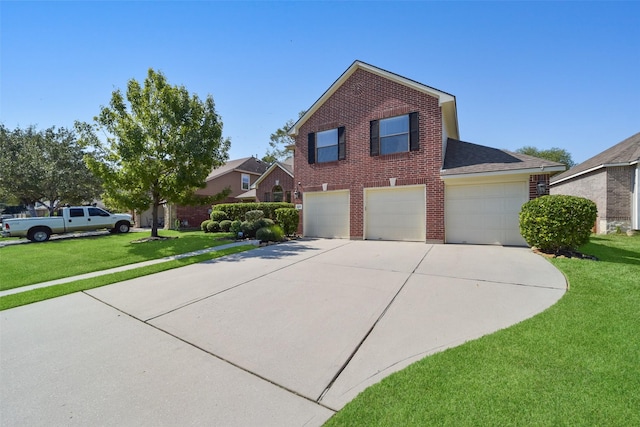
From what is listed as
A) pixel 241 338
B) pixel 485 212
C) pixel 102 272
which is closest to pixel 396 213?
pixel 485 212

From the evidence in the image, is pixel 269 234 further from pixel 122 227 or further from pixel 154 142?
pixel 122 227

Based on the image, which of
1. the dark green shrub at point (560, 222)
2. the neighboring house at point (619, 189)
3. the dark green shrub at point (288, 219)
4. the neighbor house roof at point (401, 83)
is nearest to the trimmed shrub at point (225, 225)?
the dark green shrub at point (288, 219)

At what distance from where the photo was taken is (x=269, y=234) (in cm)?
1164

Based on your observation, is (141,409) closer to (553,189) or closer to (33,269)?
(33,269)

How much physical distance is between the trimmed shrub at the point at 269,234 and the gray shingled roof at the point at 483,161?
7.18 metres

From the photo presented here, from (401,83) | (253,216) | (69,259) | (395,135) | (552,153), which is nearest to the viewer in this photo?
(69,259)

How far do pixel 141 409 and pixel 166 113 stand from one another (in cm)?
1281

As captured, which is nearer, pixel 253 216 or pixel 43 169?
pixel 253 216

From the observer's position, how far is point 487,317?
3781 millimetres

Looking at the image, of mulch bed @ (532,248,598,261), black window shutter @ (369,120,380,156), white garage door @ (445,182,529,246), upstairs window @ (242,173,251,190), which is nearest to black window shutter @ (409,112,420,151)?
black window shutter @ (369,120,380,156)

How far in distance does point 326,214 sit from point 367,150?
3565mm

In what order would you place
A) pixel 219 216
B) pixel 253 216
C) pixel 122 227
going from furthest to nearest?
1. pixel 219 216
2. pixel 122 227
3. pixel 253 216

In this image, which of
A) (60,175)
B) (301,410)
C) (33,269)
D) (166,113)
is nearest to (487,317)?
(301,410)

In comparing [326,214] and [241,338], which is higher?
[326,214]
